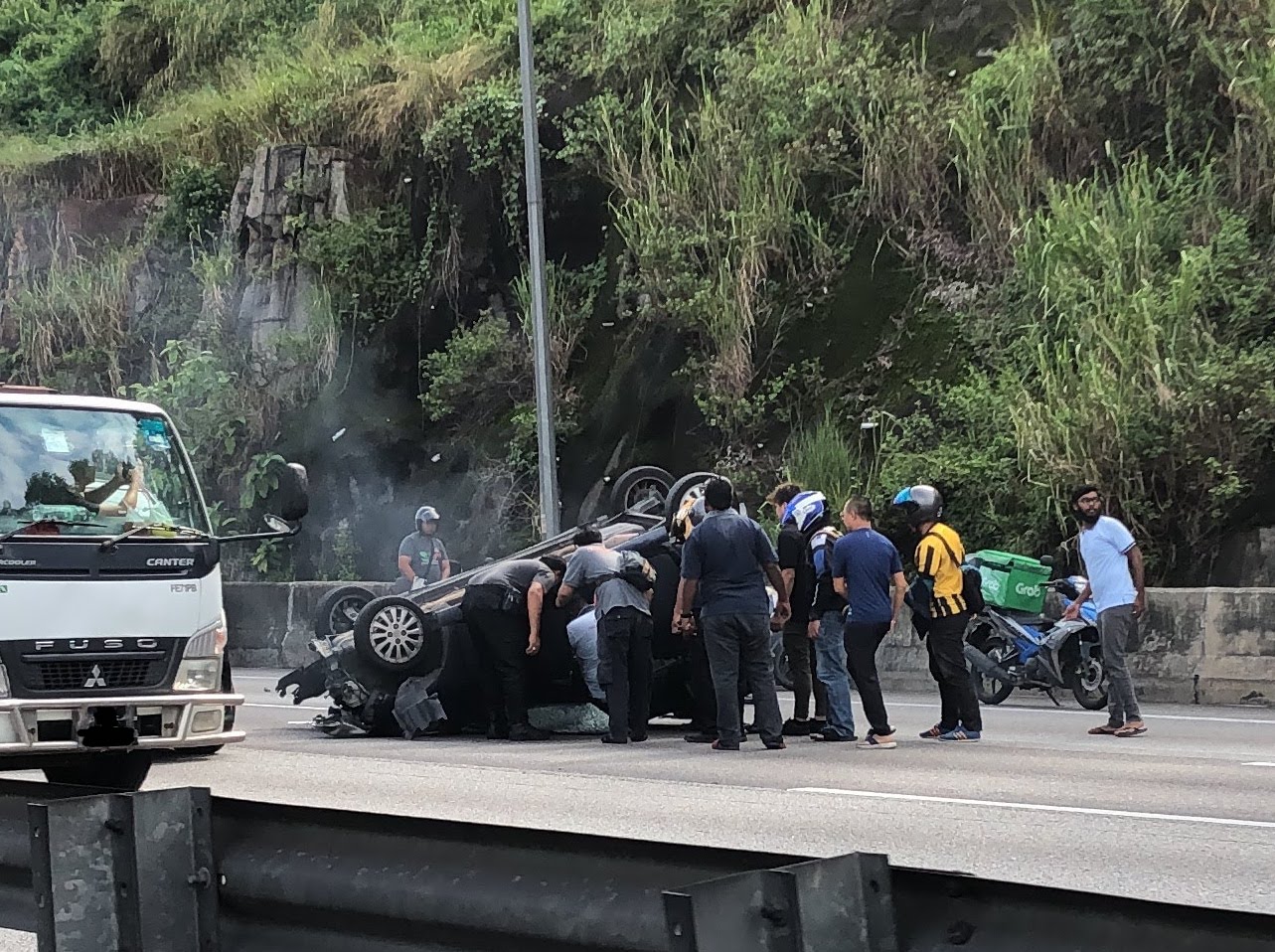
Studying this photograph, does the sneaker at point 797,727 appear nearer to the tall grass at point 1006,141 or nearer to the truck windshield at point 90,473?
the truck windshield at point 90,473

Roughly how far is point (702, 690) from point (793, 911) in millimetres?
11059

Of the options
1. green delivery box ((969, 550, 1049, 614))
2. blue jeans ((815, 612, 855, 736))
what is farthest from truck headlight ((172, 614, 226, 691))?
green delivery box ((969, 550, 1049, 614))

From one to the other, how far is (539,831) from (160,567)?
7107mm

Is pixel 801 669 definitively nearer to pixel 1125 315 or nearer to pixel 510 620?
pixel 510 620

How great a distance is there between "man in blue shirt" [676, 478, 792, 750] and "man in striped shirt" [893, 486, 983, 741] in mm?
1170

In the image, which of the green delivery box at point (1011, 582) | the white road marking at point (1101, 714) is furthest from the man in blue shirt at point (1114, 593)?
the green delivery box at point (1011, 582)

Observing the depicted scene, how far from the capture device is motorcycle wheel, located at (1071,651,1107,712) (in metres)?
16.1

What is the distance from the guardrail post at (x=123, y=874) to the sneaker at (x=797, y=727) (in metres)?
10.6

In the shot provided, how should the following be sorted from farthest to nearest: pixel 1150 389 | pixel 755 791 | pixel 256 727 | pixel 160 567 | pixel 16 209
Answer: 1. pixel 16 209
2. pixel 1150 389
3. pixel 256 727
4. pixel 755 791
5. pixel 160 567

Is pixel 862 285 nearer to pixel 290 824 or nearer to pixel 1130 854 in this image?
pixel 1130 854

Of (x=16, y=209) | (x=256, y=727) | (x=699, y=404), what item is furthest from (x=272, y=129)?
(x=256, y=727)

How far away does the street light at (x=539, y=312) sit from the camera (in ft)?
75.2

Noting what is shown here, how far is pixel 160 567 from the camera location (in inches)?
402

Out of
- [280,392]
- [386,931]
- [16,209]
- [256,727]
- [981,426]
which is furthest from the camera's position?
[16,209]
